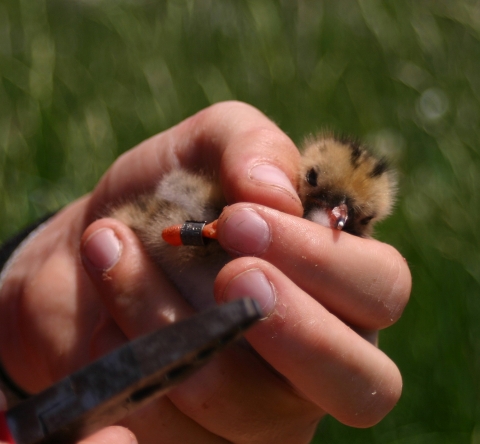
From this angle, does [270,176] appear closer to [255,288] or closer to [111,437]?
[255,288]

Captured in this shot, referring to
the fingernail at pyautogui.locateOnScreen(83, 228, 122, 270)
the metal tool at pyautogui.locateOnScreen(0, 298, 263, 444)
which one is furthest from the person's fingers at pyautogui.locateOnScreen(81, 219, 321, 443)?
the metal tool at pyautogui.locateOnScreen(0, 298, 263, 444)

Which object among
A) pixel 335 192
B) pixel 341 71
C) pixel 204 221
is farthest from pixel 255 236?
pixel 341 71

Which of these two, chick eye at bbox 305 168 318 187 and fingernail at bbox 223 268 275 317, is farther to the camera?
chick eye at bbox 305 168 318 187

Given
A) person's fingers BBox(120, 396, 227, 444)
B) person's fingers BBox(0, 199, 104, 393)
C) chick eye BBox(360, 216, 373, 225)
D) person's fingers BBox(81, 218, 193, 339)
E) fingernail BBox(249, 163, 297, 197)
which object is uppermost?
fingernail BBox(249, 163, 297, 197)

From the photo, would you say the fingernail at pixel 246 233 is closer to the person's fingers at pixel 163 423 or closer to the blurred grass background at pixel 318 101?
the person's fingers at pixel 163 423

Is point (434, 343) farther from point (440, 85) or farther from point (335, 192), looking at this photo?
point (440, 85)

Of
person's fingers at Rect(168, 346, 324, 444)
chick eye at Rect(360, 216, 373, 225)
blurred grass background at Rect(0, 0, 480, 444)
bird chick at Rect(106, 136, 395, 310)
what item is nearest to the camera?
person's fingers at Rect(168, 346, 324, 444)

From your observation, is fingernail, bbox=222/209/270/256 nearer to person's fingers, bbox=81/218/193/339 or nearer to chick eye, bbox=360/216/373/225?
person's fingers, bbox=81/218/193/339
